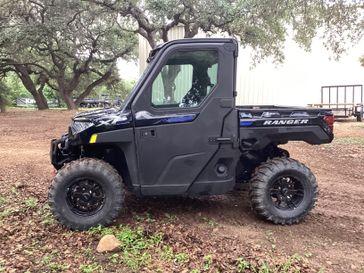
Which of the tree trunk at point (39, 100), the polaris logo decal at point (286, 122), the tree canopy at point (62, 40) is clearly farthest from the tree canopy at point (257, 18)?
the tree trunk at point (39, 100)

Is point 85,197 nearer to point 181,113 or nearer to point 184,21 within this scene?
point 181,113

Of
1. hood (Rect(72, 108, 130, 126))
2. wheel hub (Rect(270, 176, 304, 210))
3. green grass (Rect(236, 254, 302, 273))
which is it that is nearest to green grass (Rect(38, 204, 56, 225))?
hood (Rect(72, 108, 130, 126))

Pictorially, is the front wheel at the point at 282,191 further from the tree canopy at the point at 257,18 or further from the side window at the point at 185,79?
the tree canopy at the point at 257,18

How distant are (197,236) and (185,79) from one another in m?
1.74

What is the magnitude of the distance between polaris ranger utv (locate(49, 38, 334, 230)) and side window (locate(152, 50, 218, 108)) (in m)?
0.01

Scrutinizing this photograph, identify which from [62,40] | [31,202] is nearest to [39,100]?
[62,40]

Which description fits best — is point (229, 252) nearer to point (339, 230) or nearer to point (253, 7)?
point (339, 230)

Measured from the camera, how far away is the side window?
4.88 metres

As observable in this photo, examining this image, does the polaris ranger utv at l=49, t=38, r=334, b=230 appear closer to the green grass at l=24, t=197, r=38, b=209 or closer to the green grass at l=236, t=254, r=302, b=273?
the green grass at l=24, t=197, r=38, b=209

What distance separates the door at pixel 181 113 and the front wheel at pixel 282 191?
2.33 ft

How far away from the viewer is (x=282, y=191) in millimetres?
5301

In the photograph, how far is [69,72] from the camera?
32.7 metres

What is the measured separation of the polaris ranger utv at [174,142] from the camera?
15.7 feet

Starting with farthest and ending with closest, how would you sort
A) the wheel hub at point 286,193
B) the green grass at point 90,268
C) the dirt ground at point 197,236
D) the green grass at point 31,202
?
the green grass at point 31,202
the wheel hub at point 286,193
the dirt ground at point 197,236
the green grass at point 90,268
